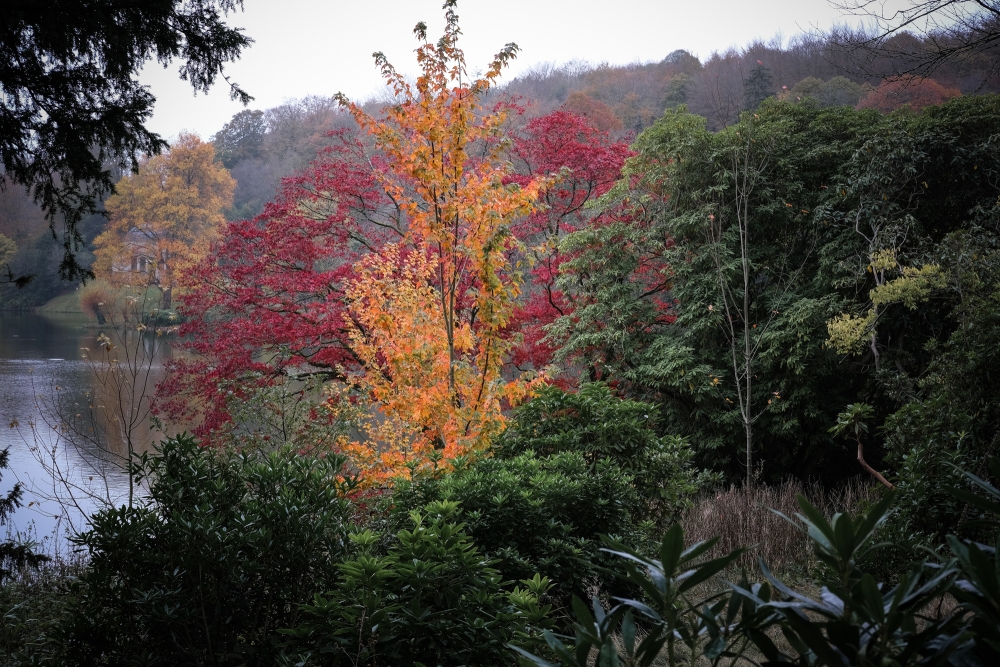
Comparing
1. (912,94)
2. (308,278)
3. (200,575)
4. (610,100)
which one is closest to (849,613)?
(200,575)

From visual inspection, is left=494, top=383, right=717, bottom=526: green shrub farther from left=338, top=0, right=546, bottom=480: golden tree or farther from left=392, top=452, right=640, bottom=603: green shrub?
left=392, top=452, right=640, bottom=603: green shrub

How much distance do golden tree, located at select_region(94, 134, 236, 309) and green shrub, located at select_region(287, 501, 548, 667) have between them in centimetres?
1475

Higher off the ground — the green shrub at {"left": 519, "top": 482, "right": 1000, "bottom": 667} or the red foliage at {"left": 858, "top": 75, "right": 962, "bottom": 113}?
the red foliage at {"left": 858, "top": 75, "right": 962, "bottom": 113}

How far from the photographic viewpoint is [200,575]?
2195 mm

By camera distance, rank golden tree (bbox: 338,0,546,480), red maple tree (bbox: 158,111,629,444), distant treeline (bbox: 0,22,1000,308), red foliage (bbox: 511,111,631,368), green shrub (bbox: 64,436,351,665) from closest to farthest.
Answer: green shrub (bbox: 64,436,351,665), golden tree (bbox: 338,0,546,480), red maple tree (bbox: 158,111,629,444), red foliage (bbox: 511,111,631,368), distant treeline (bbox: 0,22,1000,308)

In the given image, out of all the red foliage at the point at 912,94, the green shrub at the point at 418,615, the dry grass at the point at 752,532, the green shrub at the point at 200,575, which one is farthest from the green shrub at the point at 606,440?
the red foliage at the point at 912,94

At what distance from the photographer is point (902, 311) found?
7.82 meters

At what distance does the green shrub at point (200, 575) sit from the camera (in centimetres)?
219

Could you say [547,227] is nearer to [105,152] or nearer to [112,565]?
[105,152]

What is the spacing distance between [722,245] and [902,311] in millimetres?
2243

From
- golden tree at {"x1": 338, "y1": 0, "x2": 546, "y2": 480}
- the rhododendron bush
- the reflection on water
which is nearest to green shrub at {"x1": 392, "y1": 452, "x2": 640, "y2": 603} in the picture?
the rhododendron bush

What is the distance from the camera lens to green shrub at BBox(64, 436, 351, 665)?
86.2 inches

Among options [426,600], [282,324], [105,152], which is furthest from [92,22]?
[282,324]

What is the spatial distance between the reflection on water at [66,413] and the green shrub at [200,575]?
11.9ft
